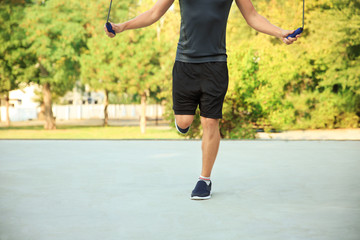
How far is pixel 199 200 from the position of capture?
3.70 meters

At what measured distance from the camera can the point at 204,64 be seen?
3.89 meters

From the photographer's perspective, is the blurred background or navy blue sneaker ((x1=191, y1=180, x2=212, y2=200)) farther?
the blurred background

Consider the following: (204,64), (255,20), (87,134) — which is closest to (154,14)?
(204,64)

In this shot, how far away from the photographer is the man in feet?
12.6

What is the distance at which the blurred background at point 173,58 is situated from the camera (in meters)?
12.6

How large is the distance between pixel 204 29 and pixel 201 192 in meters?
1.25

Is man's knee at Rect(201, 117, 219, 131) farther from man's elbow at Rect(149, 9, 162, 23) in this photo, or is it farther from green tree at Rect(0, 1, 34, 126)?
green tree at Rect(0, 1, 34, 126)

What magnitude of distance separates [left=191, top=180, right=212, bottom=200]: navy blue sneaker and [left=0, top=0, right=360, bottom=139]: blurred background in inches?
330

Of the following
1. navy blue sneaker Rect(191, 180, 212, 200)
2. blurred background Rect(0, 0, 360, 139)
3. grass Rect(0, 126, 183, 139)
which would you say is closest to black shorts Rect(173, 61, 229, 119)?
navy blue sneaker Rect(191, 180, 212, 200)

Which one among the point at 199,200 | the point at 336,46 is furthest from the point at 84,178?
the point at 336,46

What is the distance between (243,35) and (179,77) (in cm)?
2422

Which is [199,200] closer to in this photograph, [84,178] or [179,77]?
[179,77]

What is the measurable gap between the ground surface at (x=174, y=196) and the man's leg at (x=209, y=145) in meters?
0.24

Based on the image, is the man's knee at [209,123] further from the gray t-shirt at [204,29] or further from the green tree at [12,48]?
the green tree at [12,48]
